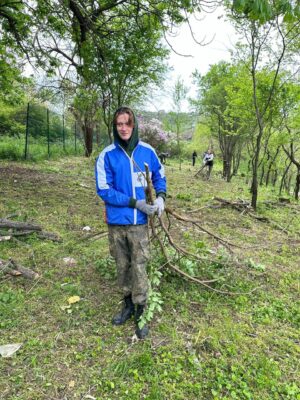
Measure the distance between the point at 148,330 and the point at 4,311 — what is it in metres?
1.36

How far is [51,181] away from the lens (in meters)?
8.45

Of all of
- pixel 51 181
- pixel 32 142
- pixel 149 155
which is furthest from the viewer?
pixel 32 142

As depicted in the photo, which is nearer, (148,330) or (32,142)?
(148,330)

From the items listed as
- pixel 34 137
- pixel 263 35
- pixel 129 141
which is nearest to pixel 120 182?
pixel 129 141

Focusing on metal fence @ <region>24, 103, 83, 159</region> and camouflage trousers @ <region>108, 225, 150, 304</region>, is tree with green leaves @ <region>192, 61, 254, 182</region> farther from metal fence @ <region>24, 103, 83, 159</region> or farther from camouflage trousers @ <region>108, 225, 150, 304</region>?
camouflage trousers @ <region>108, 225, 150, 304</region>

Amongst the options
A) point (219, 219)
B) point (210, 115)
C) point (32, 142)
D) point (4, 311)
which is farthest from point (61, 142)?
point (4, 311)

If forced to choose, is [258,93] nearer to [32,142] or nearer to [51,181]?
[51,181]

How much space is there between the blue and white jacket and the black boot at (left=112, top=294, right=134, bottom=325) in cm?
82

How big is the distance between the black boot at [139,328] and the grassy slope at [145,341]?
0.23 ft

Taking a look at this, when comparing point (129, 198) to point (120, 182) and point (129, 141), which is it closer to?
point (120, 182)

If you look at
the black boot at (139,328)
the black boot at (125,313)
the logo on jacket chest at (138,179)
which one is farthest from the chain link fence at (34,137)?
the black boot at (139,328)

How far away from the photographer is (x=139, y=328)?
8.93 feet

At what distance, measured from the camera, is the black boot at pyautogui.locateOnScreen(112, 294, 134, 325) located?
2875 millimetres

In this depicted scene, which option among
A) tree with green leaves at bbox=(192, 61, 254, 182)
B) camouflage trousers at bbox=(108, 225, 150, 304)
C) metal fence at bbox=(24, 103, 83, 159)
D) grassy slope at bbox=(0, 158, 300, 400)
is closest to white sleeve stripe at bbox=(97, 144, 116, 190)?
camouflage trousers at bbox=(108, 225, 150, 304)
